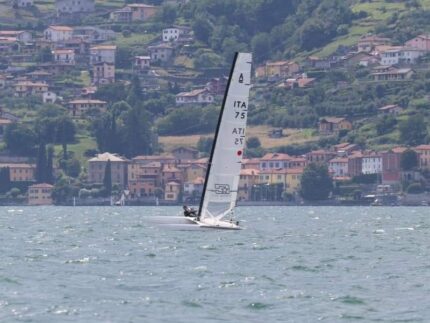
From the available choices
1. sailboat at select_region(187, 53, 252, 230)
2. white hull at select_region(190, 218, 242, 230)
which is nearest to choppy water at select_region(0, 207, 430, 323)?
white hull at select_region(190, 218, 242, 230)

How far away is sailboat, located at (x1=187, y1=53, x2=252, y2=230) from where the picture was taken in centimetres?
7631

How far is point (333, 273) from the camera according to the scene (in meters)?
61.7

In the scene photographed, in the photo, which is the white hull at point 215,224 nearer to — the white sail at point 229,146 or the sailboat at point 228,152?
the sailboat at point 228,152

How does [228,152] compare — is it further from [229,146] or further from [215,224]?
[215,224]

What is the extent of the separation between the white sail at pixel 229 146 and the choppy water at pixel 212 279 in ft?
5.35

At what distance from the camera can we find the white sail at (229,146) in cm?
7631

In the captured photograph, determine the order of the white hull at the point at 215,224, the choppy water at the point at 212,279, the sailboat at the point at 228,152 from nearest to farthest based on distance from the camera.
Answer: the choppy water at the point at 212,279
the sailboat at the point at 228,152
the white hull at the point at 215,224

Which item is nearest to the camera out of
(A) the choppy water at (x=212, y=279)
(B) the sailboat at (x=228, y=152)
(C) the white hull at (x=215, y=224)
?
(A) the choppy water at (x=212, y=279)

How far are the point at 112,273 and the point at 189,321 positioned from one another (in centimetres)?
1212

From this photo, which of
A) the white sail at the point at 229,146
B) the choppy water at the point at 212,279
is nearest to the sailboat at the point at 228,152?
the white sail at the point at 229,146

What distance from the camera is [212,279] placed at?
2309 inches

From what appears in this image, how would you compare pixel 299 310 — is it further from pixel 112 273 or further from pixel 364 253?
pixel 364 253

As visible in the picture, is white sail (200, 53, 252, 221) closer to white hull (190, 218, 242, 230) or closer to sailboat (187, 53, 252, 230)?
sailboat (187, 53, 252, 230)

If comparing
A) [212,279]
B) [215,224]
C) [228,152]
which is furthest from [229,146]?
[212,279]
